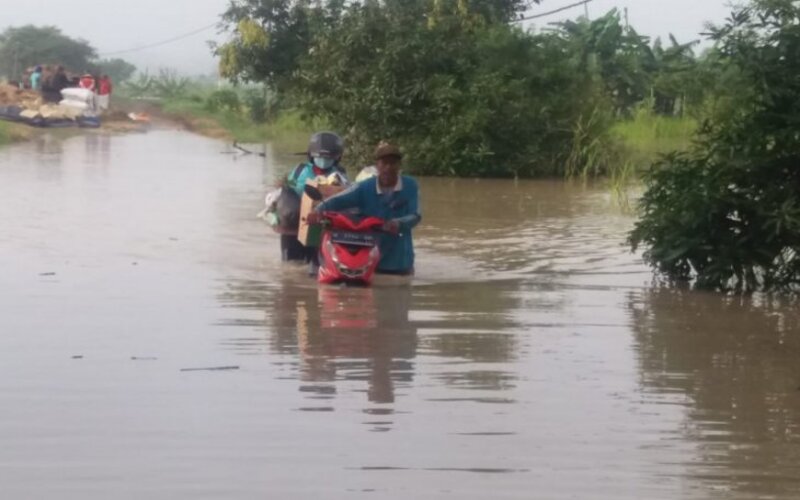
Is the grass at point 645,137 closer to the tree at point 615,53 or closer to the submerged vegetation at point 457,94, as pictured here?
the submerged vegetation at point 457,94

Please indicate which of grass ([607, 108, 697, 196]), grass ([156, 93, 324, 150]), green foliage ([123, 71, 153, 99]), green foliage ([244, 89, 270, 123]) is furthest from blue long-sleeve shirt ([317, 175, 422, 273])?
Answer: green foliage ([123, 71, 153, 99])

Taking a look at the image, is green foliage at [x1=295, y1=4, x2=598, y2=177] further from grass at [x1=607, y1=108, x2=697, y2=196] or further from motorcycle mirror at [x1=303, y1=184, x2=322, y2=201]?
motorcycle mirror at [x1=303, y1=184, x2=322, y2=201]

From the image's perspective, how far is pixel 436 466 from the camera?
6.02 metres

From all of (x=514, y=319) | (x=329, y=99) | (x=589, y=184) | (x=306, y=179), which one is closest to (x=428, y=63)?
(x=329, y=99)

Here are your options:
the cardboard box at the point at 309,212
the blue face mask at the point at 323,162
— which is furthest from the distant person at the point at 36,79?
→ the cardboard box at the point at 309,212

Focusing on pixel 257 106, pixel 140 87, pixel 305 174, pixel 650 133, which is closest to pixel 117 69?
pixel 140 87

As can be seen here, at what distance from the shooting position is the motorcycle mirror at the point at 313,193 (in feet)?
38.0

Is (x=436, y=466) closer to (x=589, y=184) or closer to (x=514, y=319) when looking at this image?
(x=514, y=319)

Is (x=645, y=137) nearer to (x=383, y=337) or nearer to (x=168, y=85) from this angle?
(x=383, y=337)

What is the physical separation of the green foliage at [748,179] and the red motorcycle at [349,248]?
7.52ft

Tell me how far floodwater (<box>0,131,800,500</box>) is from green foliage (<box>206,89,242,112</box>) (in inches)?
1418

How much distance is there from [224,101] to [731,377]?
44.8 metres

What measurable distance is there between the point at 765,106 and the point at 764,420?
4.98 metres

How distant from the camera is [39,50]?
247ft
